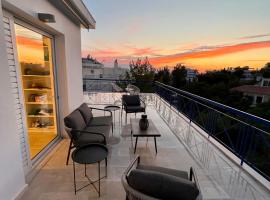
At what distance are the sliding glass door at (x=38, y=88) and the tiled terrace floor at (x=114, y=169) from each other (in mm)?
397

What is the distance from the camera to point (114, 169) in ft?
7.81

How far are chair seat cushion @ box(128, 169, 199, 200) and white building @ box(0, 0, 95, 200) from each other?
1454 mm

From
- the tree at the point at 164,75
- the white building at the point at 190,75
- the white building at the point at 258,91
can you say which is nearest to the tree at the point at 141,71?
the tree at the point at 164,75

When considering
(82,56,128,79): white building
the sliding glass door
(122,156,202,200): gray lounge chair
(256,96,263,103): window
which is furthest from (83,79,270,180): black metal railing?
(256,96,263,103): window

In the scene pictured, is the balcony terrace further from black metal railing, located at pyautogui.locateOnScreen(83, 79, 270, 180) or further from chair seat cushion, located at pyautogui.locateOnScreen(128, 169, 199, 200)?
chair seat cushion, located at pyautogui.locateOnScreen(128, 169, 199, 200)

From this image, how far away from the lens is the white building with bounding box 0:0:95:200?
1.63 meters

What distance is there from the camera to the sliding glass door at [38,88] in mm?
2521

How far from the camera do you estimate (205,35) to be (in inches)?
287

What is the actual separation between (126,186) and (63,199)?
1.17m

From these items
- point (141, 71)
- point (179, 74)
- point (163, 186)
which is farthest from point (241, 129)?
point (179, 74)

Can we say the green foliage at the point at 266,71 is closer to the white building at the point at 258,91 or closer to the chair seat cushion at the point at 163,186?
the white building at the point at 258,91

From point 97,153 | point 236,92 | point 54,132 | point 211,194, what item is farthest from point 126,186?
point 236,92

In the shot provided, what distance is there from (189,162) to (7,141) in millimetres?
2569

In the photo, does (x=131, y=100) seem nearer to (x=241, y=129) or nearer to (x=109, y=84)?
(x=241, y=129)
